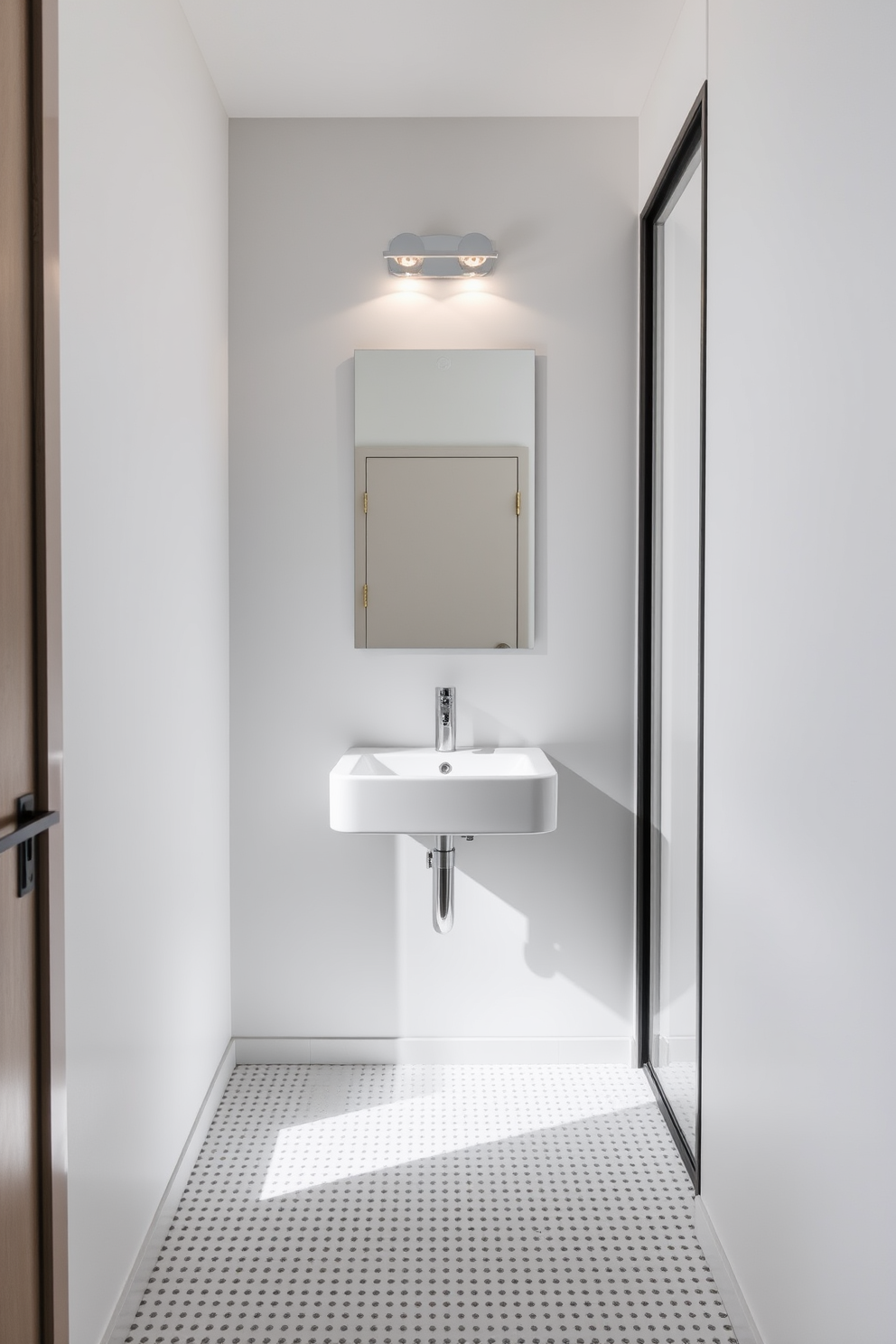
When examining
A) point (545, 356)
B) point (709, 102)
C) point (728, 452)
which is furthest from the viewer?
point (545, 356)

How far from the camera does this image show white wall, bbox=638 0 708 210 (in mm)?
1952

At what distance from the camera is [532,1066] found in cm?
267

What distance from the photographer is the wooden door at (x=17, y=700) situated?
1.20m

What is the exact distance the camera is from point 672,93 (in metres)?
2.18

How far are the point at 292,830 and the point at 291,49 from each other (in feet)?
6.54

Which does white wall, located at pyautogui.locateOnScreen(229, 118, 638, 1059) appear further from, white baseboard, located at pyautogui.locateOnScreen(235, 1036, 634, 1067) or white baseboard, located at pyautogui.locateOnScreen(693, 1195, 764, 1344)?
white baseboard, located at pyautogui.locateOnScreen(693, 1195, 764, 1344)

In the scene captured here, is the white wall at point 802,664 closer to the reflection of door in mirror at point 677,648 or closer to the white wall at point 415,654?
the reflection of door in mirror at point 677,648

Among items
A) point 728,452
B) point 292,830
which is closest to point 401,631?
point 292,830

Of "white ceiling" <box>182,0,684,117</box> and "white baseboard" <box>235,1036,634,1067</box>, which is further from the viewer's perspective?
"white baseboard" <box>235,1036,634,1067</box>

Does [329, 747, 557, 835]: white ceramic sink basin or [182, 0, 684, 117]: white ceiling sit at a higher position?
[182, 0, 684, 117]: white ceiling

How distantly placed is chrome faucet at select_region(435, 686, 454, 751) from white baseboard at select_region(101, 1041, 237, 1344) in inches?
41.5

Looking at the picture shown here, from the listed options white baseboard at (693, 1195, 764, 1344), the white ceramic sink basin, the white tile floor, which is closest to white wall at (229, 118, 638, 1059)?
the white tile floor

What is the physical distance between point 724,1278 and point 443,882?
1099mm

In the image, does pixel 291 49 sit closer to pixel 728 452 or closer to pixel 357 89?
pixel 357 89
